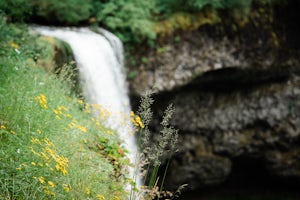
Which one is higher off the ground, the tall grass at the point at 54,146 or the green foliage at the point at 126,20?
the green foliage at the point at 126,20

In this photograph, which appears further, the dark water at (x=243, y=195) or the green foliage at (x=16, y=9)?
the dark water at (x=243, y=195)

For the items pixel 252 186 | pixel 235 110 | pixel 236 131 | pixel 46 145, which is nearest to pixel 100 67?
pixel 46 145

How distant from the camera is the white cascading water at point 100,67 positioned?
6582mm

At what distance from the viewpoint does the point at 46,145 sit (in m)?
3.03

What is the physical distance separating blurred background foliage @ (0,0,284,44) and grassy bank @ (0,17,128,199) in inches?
110

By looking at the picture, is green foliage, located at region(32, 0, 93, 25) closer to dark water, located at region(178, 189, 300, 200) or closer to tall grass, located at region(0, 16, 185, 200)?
tall grass, located at region(0, 16, 185, 200)

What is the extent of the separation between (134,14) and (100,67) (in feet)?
7.24

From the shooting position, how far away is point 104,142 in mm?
4117

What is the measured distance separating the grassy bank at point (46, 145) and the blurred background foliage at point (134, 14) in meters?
2.79

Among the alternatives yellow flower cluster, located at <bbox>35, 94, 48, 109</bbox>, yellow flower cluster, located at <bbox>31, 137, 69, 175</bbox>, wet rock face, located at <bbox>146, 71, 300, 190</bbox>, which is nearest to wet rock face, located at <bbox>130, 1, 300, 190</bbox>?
wet rock face, located at <bbox>146, 71, 300, 190</bbox>

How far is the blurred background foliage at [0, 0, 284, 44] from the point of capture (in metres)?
7.82

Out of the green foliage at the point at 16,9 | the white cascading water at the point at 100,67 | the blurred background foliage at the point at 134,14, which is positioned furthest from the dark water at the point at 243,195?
the green foliage at the point at 16,9

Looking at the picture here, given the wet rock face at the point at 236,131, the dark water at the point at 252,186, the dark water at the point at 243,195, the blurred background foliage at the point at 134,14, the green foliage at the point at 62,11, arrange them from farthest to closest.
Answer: the dark water at the point at 252,186 → the dark water at the point at 243,195 → the wet rock face at the point at 236,131 → the blurred background foliage at the point at 134,14 → the green foliage at the point at 62,11

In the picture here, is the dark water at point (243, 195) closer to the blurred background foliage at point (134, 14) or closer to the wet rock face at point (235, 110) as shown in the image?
the wet rock face at point (235, 110)
